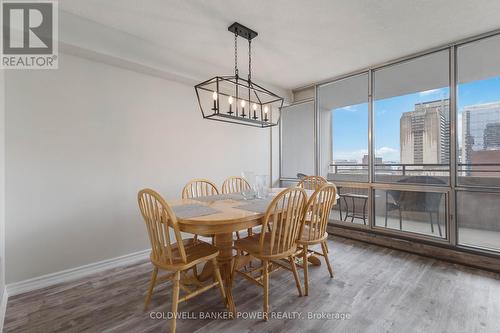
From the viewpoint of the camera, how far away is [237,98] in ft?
7.80

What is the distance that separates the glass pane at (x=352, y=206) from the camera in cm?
361

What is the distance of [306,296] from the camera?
2.03m

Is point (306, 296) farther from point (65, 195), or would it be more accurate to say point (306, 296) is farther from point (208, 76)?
point (208, 76)

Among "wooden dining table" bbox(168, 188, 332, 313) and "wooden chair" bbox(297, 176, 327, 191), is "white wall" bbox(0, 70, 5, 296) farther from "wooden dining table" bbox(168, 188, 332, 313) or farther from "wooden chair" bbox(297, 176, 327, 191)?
"wooden chair" bbox(297, 176, 327, 191)

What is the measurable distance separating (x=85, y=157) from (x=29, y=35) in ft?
3.99

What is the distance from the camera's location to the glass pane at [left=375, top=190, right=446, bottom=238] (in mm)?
2949

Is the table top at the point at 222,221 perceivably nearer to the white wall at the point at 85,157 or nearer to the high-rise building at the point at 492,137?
the white wall at the point at 85,157

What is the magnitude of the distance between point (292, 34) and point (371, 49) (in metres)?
1.15


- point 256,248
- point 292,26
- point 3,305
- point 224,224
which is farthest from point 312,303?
point 292,26

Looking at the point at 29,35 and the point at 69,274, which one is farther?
the point at 69,274

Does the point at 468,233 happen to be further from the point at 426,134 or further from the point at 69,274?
the point at 69,274

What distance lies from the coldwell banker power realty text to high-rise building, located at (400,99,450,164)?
13.9 feet

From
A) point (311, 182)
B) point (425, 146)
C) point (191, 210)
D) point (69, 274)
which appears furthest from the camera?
point (311, 182)

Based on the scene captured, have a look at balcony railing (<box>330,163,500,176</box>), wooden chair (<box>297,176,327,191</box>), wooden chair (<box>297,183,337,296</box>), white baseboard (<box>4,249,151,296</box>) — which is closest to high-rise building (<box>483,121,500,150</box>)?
balcony railing (<box>330,163,500,176</box>)
